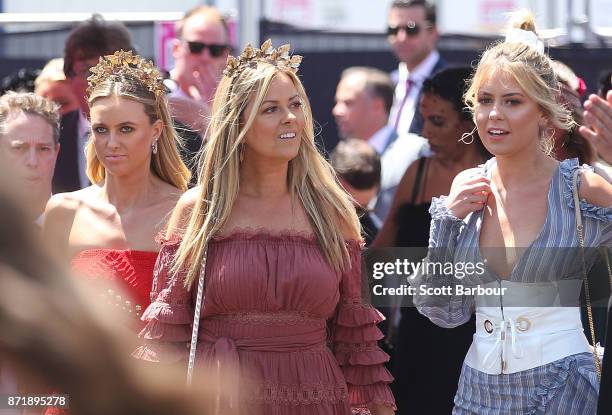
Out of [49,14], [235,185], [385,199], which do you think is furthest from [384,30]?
[235,185]

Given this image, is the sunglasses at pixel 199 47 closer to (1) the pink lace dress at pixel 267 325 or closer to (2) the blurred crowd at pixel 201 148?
(2) the blurred crowd at pixel 201 148

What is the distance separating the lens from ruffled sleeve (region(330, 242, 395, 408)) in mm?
3598

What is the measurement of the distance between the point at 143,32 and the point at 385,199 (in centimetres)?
171

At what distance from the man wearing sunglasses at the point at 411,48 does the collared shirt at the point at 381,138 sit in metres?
0.18

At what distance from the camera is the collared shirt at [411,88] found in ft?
19.7

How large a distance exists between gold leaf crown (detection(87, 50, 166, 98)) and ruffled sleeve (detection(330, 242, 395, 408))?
1222 millimetres

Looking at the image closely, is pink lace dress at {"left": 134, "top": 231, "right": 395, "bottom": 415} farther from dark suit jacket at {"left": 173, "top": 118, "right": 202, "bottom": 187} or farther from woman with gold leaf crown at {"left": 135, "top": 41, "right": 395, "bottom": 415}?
dark suit jacket at {"left": 173, "top": 118, "right": 202, "bottom": 187}

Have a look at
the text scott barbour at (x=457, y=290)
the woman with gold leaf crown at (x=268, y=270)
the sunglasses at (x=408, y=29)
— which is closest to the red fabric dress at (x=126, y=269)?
the woman with gold leaf crown at (x=268, y=270)

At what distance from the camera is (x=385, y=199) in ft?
18.6

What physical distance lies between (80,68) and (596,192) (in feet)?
9.73

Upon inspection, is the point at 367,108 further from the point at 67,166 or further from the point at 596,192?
the point at 596,192

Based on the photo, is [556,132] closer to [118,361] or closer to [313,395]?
[313,395]

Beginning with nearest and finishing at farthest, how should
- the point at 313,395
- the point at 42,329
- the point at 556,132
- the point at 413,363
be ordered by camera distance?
the point at 42,329
the point at 313,395
the point at 556,132
the point at 413,363

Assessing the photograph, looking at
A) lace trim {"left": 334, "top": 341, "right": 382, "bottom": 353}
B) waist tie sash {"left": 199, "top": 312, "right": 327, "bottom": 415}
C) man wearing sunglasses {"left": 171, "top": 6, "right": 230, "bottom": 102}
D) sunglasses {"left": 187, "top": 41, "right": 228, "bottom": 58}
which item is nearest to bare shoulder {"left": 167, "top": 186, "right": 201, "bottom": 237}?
waist tie sash {"left": 199, "top": 312, "right": 327, "bottom": 415}
